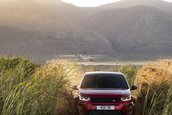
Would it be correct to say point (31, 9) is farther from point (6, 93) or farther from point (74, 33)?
point (6, 93)

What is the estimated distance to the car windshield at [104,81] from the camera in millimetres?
15539

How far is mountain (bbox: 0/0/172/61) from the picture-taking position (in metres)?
134

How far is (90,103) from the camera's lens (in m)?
14.3

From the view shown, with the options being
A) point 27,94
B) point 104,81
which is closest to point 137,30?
point 104,81

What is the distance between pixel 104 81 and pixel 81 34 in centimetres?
13993

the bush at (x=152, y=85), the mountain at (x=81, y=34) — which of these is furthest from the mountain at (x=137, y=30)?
the bush at (x=152, y=85)

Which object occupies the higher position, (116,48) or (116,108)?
(116,108)

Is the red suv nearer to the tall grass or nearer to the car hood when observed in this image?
the car hood

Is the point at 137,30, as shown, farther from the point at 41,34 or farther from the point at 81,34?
the point at 41,34

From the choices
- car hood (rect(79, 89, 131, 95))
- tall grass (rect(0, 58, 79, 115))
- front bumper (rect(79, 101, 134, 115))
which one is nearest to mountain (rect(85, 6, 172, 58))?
car hood (rect(79, 89, 131, 95))

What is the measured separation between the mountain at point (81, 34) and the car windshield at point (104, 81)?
107 m

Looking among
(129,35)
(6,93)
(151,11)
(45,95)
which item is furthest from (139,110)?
(151,11)

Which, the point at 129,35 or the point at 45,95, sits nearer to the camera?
the point at 45,95

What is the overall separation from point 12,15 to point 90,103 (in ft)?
462
